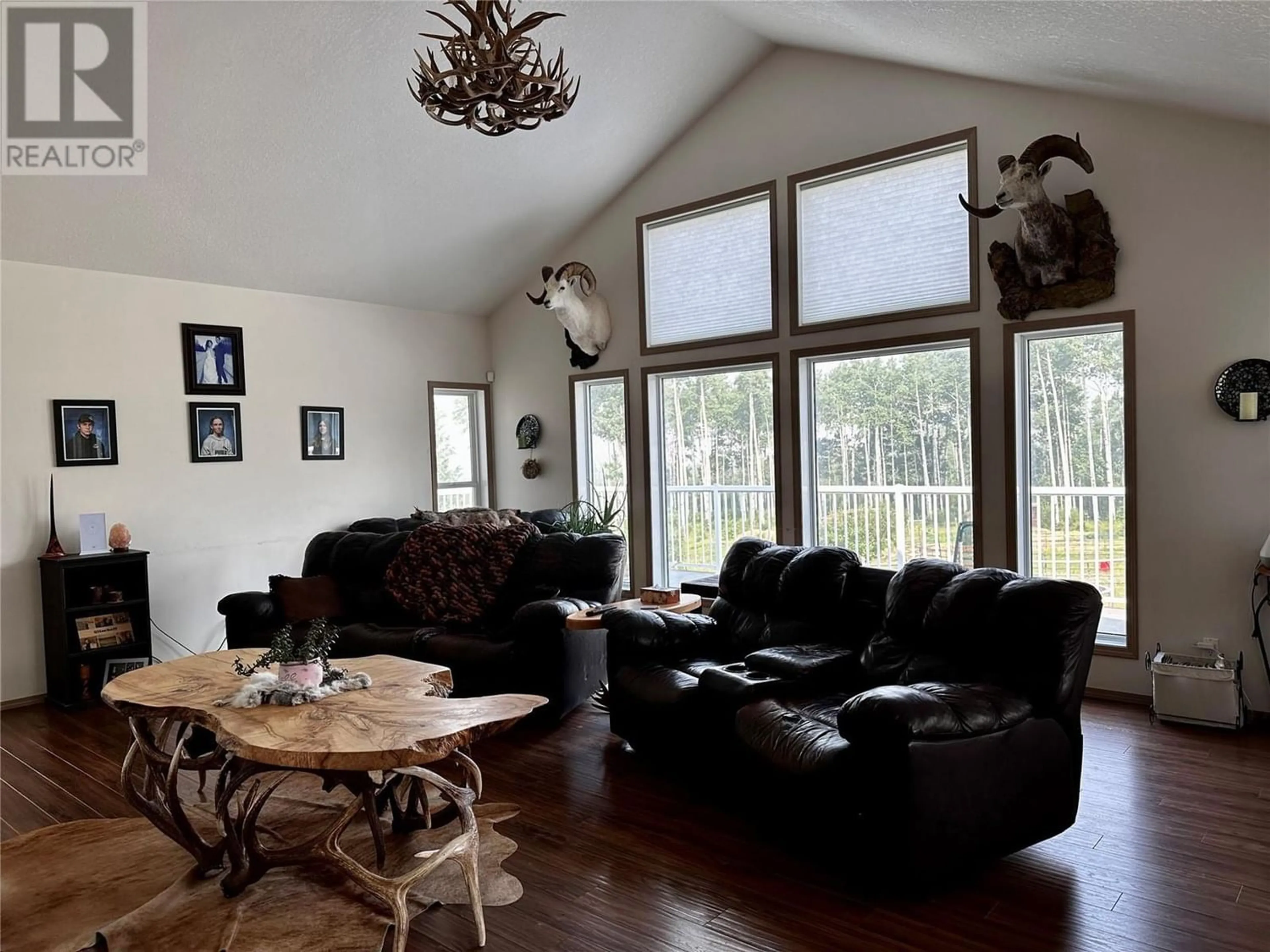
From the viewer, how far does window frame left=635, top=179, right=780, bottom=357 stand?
20.6 ft

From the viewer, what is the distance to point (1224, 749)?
4.04 m

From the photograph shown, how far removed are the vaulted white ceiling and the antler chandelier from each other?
1676 mm

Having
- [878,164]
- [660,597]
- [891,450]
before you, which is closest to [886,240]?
[878,164]

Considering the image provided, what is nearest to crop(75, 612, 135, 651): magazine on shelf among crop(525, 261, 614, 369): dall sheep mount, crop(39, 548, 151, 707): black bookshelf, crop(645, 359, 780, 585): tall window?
crop(39, 548, 151, 707): black bookshelf

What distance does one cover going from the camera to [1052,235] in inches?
188

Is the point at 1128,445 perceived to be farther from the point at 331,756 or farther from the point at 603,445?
the point at 331,756

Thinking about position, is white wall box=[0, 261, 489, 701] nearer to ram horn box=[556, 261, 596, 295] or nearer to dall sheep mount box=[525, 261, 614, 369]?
dall sheep mount box=[525, 261, 614, 369]

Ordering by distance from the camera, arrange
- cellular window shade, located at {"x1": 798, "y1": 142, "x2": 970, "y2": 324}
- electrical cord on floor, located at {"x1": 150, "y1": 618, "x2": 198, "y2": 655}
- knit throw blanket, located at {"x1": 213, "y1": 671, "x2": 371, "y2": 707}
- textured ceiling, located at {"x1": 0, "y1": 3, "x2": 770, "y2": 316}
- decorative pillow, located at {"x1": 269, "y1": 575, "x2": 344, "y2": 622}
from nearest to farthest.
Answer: knit throw blanket, located at {"x1": 213, "y1": 671, "x2": 371, "y2": 707}, textured ceiling, located at {"x1": 0, "y1": 3, "x2": 770, "y2": 316}, cellular window shade, located at {"x1": 798, "y1": 142, "x2": 970, "y2": 324}, decorative pillow, located at {"x1": 269, "y1": 575, "x2": 344, "y2": 622}, electrical cord on floor, located at {"x1": 150, "y1": 618, "x2": 198, "y2": 655}

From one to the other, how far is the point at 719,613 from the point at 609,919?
1.95m

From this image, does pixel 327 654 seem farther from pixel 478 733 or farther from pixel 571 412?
pixel 571 412

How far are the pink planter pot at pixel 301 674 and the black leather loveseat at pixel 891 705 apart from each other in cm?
149

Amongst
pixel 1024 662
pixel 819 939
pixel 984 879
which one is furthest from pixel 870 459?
pixel 819 939

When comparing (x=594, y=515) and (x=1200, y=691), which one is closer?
(x=1200, y=691)

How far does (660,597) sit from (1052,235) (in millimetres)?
3004
